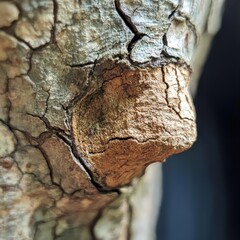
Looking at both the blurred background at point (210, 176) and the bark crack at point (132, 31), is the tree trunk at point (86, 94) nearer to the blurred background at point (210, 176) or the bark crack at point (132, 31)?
the bark crack at point (132, 31)

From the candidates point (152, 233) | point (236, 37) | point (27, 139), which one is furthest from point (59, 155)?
point (236, 37)

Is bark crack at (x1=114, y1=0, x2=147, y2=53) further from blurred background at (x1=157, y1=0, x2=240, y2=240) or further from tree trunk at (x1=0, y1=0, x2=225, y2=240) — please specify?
blurred background at (x1=157, y1=0, x2=240, y2=240)

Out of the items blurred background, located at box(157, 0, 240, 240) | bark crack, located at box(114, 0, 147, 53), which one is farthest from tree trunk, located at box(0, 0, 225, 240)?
blurred background, located at box(157, 0, 240, 240)

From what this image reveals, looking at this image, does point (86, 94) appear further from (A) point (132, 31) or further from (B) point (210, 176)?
(B) point (210, 176)

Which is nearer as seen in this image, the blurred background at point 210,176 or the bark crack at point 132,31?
the bark crack at point 132,31

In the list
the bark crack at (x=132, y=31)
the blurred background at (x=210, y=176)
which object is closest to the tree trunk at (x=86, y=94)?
the bark crack at (x=132, y=31)
